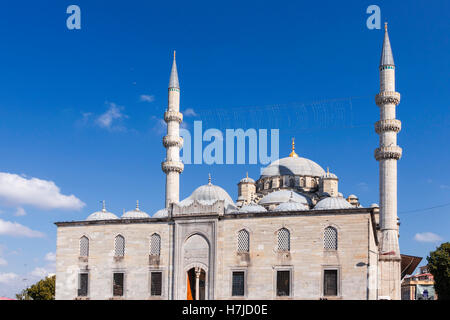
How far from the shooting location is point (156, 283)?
31500 millimetres

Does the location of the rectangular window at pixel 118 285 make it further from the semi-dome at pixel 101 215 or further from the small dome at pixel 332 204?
the small dome at pixel 332 204

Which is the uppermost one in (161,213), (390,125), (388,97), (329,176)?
(388,97)

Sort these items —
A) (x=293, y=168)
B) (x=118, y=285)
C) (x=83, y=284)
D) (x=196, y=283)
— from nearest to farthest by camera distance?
(x=196, y=283) → (x=118, y=285) → (x=83, y=284) → (x=293, y=168)

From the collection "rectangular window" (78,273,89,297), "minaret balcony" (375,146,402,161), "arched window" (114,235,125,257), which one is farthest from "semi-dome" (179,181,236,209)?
"minaret balcony" (375,146,402,161)

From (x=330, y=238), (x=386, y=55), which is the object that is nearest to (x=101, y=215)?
(x=330, y=238)

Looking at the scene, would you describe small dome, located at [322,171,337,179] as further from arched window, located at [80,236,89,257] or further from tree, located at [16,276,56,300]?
tree, located at [16,276,56,300]

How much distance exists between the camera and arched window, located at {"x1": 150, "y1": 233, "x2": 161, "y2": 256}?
3183cm

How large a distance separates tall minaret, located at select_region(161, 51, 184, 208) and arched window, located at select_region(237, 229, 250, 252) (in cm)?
1133

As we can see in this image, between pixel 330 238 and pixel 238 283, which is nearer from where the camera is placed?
pixel 330 238

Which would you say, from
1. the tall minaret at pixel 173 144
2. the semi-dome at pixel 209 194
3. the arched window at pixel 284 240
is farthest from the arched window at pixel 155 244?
the tall minaret at pixel 173 144

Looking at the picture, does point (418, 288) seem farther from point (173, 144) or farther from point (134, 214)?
point (134, 214)

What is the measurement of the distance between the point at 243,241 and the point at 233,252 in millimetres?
807
